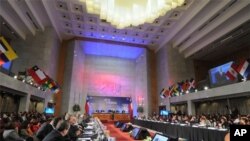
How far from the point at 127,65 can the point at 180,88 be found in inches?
408

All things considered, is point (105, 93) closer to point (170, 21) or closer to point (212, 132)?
point (170, 21)

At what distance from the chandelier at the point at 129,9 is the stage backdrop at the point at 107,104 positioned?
49.6 feet

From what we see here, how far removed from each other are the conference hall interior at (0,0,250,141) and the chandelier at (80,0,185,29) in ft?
0.16

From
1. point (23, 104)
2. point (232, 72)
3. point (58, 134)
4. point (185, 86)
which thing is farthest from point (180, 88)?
point (58, 134)

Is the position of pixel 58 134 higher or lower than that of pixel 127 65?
lower

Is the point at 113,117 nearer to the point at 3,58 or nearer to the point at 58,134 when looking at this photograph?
the point at 3,58

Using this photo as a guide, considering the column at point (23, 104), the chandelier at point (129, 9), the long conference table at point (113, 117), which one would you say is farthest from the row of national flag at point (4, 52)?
the long conference table at point (113, 117)

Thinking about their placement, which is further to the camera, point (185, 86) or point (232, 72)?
point (185, 86)

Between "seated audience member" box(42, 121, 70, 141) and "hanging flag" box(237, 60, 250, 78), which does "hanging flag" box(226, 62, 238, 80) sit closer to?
"hanging flag" box(237, 60, 250, 78)

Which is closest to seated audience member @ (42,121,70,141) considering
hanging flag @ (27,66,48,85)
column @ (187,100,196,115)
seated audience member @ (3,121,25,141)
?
seated audience member @ (3,121,25,141)

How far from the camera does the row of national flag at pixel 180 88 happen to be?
15742mm

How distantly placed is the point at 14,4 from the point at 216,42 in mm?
15543

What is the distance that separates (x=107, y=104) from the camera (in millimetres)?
23609

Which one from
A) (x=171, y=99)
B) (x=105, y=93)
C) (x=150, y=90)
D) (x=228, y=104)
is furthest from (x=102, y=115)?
(x=228, y=104)
